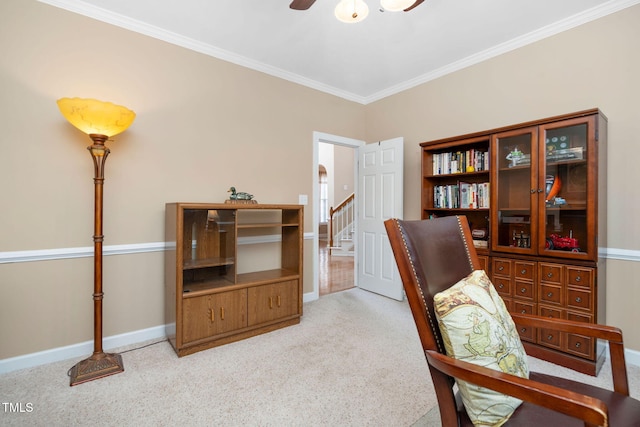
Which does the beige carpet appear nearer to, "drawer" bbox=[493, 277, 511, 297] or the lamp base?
the lamp base

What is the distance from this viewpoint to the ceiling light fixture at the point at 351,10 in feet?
5.92

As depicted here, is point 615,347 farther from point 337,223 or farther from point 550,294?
point 337,223

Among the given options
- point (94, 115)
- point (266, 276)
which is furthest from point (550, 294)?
point (94, 115)

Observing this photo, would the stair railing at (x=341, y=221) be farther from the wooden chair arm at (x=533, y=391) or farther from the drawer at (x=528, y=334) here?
the wooden chair arm at (x=533, y=391)

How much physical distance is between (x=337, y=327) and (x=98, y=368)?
1.94 meters

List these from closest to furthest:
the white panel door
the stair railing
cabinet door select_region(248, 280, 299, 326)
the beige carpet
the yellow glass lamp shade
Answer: the beige carpet → the yellow glass lamp shade → cabinet door select_region(248, 280, 299, 326) → the white panel door → the stair railing

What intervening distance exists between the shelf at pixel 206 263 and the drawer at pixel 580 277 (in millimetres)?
2726

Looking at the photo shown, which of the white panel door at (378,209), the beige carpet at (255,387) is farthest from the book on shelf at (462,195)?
the beige carpet at (255,387)

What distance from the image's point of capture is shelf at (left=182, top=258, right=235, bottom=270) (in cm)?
249

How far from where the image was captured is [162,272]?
8.90 ft

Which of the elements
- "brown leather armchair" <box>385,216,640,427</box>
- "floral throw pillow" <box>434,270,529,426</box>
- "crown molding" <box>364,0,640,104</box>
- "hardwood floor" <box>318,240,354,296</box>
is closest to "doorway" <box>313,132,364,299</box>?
"hardwood floor" <box>318,240,354,296</box>

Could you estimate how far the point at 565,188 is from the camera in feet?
7.54

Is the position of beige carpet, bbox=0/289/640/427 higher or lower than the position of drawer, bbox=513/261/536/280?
lower

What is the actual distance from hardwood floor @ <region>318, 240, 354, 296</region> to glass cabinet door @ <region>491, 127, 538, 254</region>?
7.41 ft
